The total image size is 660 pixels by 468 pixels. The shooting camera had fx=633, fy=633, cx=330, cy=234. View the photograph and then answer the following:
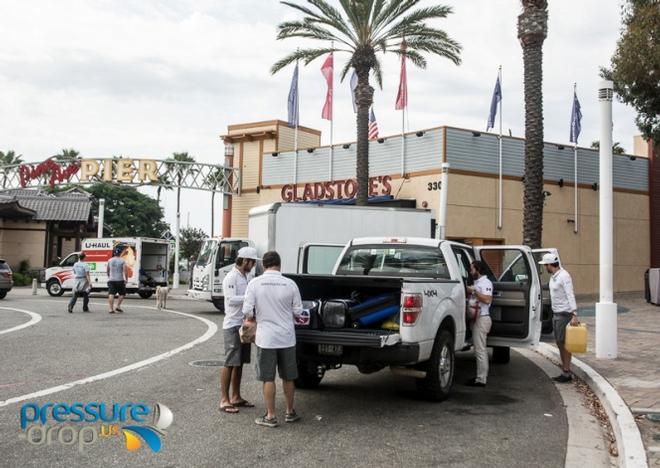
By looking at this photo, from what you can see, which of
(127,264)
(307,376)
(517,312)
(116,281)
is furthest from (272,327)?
(127,264)

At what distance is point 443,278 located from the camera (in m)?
A: 8.34

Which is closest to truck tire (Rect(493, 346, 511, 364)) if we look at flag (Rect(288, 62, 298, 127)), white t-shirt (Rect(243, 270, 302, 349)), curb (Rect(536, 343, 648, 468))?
curb (Rect(536, 343, 648, 468))

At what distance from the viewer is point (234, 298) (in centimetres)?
693

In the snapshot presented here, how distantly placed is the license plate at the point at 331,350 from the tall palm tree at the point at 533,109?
36.9ft

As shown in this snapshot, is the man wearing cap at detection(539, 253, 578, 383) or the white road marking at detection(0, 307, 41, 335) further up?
the man wearing cap at detection(539, 253, 578, 383)

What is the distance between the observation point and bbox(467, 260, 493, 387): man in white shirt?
27.6 feet

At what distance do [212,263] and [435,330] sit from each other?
13074 mm

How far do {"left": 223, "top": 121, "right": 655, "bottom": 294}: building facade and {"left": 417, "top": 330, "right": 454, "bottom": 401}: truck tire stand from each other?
679 inches

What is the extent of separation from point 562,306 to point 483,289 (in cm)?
132

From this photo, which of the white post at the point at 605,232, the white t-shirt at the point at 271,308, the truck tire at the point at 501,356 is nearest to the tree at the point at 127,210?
the truck tire at the point at 501,356

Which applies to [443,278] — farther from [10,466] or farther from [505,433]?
[10,466]

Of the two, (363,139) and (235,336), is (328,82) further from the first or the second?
(235,336)

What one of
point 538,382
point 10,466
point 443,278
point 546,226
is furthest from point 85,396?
point 546,226

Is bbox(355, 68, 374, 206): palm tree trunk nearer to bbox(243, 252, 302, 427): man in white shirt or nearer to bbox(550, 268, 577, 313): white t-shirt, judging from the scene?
bbox(550, 268, 577, 313): white t-shirt
